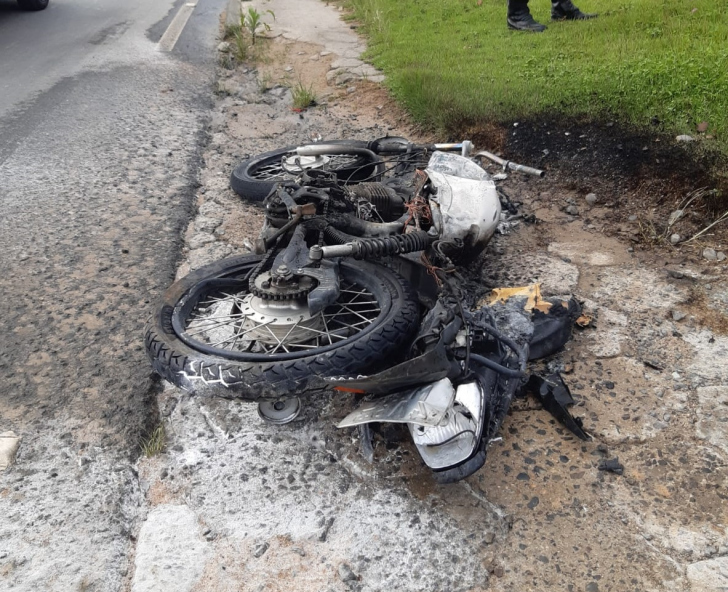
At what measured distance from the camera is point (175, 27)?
9.48 m

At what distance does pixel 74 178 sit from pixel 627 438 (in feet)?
14.6

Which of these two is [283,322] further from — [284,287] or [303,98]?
[303,98]

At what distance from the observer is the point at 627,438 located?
241cm

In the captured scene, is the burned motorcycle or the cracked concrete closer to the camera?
the cracked concrete

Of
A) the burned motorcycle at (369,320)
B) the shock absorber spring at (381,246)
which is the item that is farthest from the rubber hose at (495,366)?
the shock absorber spring at (381,246)

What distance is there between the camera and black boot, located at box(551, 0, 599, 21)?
7040 millimetres

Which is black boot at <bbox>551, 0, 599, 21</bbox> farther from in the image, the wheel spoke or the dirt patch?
the wheel spoke

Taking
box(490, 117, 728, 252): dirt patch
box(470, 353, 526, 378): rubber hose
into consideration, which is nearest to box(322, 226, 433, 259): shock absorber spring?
box(470, 353, 526, 378): rubber hose

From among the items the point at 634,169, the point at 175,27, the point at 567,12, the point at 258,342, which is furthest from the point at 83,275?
the point at 175,27

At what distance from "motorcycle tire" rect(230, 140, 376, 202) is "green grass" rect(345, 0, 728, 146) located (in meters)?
1.51

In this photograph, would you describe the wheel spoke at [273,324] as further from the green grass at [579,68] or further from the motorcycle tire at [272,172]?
the green grass at [579,68]

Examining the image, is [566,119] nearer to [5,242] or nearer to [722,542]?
[722,542]

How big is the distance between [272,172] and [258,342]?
2319 millimetres

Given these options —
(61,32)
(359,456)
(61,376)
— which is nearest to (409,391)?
(359,456)
